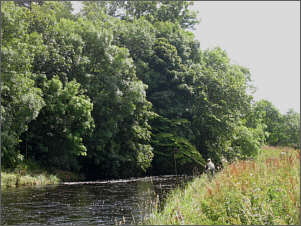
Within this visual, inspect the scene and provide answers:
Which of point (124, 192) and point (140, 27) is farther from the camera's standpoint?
point (140, 27)

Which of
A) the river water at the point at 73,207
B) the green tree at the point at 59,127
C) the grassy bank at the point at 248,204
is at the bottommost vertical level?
the river water at the point at 73,207

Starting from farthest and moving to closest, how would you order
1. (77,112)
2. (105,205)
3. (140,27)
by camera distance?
(140,27) → (77,112) → (105,205)

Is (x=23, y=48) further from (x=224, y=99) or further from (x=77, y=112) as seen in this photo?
(x=224, y=99)

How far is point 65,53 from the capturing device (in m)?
26.8

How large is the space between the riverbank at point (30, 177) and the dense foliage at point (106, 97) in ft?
2.49

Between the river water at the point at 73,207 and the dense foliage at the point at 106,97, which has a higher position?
the dense foliage at the point at 106,97

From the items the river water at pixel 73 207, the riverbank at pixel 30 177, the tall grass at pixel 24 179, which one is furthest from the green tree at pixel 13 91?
the river water at pixel 73 207

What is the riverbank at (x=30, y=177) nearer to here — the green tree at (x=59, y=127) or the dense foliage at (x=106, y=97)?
the dense foliage at (x=106, y=97)

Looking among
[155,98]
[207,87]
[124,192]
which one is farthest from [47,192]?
[207,87]

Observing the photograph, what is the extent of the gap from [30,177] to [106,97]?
9600 mm

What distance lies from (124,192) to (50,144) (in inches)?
398

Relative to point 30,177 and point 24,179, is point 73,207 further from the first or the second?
point 30,177

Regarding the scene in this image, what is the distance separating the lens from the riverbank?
20.4m

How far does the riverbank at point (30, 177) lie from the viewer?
2041cm
